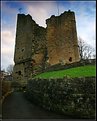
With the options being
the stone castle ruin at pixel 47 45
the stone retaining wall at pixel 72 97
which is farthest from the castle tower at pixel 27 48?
the stone retaining wall at pixel 72 97

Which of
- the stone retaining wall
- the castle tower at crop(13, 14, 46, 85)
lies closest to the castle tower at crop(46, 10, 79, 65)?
the castle tower at crop(13, 14, 46, 85)

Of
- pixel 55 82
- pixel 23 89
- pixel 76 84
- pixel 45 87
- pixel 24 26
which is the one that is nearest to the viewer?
pixel 76 84

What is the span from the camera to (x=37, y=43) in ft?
101

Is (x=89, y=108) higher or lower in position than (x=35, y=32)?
lower

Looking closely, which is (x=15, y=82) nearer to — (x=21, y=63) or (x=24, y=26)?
(x=21, y=63)

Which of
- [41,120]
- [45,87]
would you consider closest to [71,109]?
[41,120]

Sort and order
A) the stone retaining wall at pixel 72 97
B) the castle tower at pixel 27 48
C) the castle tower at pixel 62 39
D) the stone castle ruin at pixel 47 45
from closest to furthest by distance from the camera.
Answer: the stone retaining wall at pixel 72 97 < the castle tower at pixel 62 39 < the stone castle ruin at pixel 47 45 < the castle tower at pixel 27 48

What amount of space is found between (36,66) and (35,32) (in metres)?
4.96

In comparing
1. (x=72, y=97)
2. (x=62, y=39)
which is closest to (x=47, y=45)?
(x=62, y=39)

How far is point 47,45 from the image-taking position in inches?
1212

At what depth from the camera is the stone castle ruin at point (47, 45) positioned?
29984 mm

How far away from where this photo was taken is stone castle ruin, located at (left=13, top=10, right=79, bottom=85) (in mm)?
29984

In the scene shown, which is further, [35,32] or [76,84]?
[35,32]

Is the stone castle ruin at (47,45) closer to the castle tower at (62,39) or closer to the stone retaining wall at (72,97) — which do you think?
the castle tower at (62,39)
